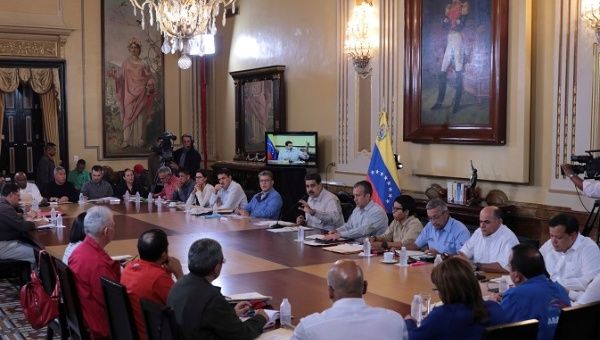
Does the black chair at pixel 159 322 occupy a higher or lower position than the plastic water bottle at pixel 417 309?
higher

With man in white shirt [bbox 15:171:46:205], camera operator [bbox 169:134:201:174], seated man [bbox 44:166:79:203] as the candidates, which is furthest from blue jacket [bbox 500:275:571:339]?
camera operator [bbox 169:134:201:174]

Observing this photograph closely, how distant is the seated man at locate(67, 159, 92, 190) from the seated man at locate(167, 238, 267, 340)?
10.2m

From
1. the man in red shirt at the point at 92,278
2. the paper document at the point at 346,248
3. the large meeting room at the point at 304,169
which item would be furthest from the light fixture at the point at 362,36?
the man in red shirt at the point at 92,278

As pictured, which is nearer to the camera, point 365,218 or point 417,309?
point 417,309

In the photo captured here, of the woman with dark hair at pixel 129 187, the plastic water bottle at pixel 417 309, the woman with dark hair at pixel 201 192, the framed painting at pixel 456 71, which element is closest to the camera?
the plastic water bottle at pixel 417 309

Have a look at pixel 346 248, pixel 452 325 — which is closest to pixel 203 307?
pixel 452 325

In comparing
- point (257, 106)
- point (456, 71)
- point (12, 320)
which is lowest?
point (12, 320)

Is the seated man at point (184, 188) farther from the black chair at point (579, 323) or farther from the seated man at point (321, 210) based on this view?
the black chair at point (579, 323)

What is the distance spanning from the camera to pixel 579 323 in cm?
338

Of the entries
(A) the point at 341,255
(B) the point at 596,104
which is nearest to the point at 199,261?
(A) the point at 341,255

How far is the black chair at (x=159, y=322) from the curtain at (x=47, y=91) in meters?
11.2

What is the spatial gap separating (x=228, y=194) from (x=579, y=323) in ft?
21.1

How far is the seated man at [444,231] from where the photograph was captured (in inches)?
238

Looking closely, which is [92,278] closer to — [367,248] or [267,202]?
[367,248]
